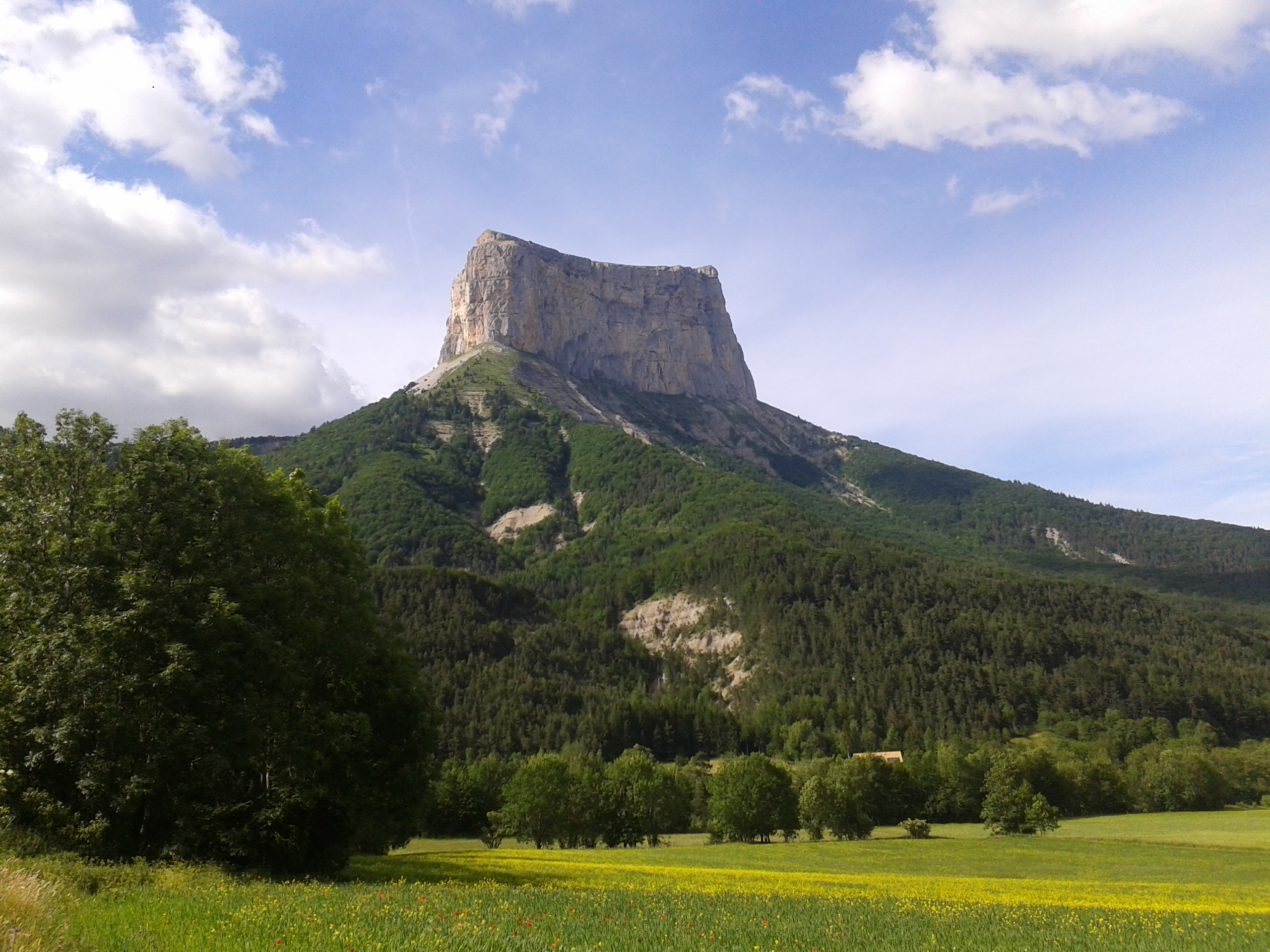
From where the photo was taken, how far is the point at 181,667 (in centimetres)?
2558

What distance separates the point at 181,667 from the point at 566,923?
639 inches

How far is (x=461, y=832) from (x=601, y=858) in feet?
151

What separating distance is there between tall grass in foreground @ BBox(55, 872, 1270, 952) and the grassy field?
0.28 feet

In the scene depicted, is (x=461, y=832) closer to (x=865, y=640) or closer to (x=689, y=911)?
(x=689, y=911)

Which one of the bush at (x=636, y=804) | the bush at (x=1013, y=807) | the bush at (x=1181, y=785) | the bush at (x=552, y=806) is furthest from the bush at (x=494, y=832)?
the bush at (x=1181, y=785)

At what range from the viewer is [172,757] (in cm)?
2630

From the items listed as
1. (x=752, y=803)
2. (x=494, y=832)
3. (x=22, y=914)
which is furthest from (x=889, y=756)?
(x=22, y=914)

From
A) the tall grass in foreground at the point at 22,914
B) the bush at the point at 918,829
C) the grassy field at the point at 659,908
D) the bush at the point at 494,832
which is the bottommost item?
the bush at the point at 494,832

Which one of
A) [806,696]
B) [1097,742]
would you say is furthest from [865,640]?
[1097,742]

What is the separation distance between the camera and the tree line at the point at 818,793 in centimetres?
8088

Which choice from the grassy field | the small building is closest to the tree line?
the small building

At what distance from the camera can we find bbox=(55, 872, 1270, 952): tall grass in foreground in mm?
14180

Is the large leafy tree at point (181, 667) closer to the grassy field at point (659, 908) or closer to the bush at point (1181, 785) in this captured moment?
the grassy field at point (659, 908)

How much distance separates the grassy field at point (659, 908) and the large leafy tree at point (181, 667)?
3401 mm
